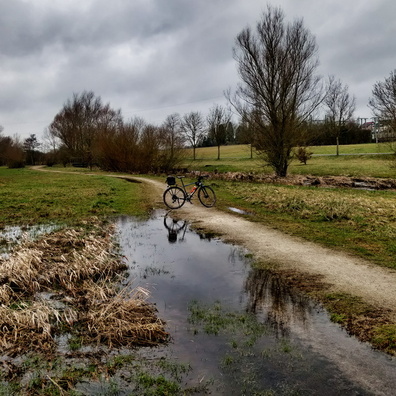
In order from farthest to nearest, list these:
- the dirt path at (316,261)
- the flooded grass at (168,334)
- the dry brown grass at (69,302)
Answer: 1. the dirt path at (316,261)
2. the dry brown grass at (69,302)
3. the flooded grass at (168,334)

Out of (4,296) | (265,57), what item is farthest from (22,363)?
(265,57)

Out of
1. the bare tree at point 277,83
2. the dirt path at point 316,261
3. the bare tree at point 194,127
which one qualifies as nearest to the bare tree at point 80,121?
the bare tree at point 194,127

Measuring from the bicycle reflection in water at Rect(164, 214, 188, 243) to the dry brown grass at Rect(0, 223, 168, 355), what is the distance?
205 cm

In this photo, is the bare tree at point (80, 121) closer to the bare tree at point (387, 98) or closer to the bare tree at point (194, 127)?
the bare tree at point (194, 127)

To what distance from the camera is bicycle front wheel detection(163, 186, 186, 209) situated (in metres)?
13.8

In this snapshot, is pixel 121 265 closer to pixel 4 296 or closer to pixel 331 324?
pixel 4 296

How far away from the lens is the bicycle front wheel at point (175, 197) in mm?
13794

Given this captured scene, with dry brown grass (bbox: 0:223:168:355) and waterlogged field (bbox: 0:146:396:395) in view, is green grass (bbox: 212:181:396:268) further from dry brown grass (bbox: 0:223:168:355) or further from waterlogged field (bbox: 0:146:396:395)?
dry brown grass (bbox: 0:223:168:355)

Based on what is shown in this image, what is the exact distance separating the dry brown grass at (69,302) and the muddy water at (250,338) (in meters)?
0.36

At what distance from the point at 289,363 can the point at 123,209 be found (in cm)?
1100

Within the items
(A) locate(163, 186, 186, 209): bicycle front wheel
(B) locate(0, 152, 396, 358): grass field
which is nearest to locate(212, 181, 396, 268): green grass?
(B) locate(0, 152, 396, 358): grass field

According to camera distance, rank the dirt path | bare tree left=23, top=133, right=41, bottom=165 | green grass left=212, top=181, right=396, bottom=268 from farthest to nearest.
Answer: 1. bare tree left=23, top=133, right=41, bottom=165
2. green grass left=212, top=181, right=396, bottom=268
3. the dirt path

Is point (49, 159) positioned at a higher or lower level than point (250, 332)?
higher

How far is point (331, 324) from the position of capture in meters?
4.56
